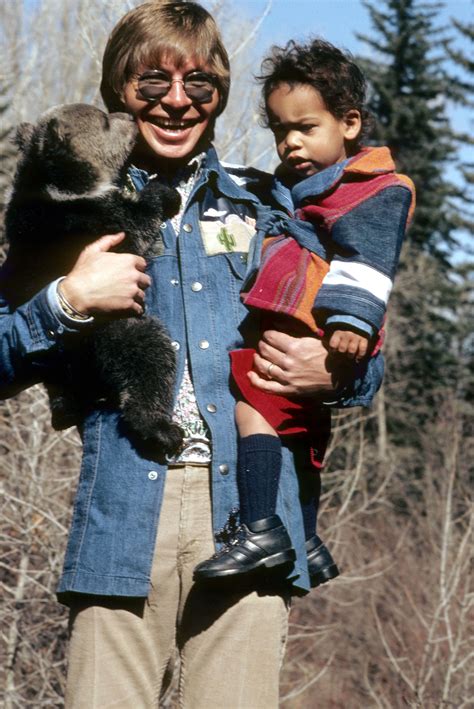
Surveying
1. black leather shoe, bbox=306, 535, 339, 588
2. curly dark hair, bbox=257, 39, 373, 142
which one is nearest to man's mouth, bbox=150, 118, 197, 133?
curly dark hair, bbox=257, 39, 373, 142

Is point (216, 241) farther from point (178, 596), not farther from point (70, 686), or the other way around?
point (70, 686)

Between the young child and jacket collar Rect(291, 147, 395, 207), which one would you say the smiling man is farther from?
jacket collar Rect(291, 147, 395, 207)

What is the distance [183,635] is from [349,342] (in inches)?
37.5

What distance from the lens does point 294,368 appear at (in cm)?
269

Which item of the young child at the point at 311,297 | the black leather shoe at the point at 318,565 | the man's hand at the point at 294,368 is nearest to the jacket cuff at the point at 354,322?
the young child at the point at 311,297

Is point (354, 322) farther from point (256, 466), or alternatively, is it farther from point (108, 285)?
point (108, 285)

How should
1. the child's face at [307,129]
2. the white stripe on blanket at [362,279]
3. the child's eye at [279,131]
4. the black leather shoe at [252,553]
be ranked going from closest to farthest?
the black leather shoe at [252,553]
the white stripe on blanket at [362,279]
the child's face at [307,129]
the child's eye at [279,131]

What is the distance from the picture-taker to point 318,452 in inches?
111

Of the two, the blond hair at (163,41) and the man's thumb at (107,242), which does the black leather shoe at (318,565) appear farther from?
the blond hair at (163,41)

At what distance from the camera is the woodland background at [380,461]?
7266 mm

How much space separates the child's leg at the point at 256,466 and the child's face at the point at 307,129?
1032mm

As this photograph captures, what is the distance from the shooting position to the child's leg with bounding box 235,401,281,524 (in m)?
2.56

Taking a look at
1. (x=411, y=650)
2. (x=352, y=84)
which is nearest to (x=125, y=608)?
(x=352, y=84)

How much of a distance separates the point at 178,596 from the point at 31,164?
141 centimetres
